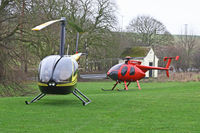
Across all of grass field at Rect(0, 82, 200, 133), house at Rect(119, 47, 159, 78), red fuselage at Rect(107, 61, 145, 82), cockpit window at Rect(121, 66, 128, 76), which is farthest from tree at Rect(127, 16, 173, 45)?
grass field at Rect(0, 82, 200, 133)

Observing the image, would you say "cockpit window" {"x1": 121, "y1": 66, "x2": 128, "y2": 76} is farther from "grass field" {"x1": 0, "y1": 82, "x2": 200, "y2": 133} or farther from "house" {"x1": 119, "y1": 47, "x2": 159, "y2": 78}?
"house" {"x1": 119, "y1": 47, "x2": 159, "y2": 78}

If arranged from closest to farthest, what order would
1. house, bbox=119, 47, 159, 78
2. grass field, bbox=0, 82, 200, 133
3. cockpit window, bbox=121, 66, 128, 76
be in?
1. grass field, bbox=0, 82, 200, 133
2. cockpit window, bbox=121, 66, 128, 76
3. house, bbox=119, 47, 159, 78

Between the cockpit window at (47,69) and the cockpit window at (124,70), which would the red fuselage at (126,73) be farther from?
the cockpit window at (47,69)

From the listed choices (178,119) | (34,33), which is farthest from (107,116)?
(34,33)

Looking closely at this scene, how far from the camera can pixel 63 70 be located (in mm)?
11219

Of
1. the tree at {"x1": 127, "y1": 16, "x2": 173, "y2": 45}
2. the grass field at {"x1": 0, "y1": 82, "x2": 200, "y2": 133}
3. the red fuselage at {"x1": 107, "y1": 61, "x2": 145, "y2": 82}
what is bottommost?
the grass field at {"x1": 0, "y1": 82, "x2": 200, "y2": 133}

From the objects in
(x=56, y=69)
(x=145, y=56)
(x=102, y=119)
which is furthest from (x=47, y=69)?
(x=145, y=56)

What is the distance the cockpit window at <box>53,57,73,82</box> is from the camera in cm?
1102

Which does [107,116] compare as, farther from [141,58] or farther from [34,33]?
[141,58]

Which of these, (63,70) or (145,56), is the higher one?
(145,56)

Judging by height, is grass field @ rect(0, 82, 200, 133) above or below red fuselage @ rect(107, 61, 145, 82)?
below

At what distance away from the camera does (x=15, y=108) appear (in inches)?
422

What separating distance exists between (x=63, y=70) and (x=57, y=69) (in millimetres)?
237

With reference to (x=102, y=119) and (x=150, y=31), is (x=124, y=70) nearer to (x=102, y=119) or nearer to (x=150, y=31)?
(x=102, y=119)
